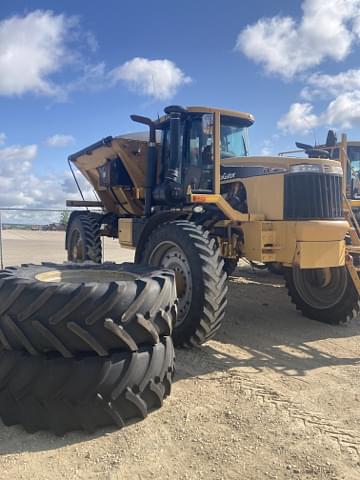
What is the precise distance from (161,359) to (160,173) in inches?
171

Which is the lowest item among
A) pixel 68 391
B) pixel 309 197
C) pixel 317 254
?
pixel 68 391

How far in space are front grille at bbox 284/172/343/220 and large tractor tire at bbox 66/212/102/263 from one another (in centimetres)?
480

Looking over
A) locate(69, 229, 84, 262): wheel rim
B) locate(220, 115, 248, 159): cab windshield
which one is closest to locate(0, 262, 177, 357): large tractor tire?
locate(220, 115, 248, 159): cab windshield

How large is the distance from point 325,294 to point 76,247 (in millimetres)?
5711

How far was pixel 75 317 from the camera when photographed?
330 centimetres

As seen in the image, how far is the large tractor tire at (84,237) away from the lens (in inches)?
373

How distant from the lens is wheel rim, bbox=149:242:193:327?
527cm

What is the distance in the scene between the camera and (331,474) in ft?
9.36

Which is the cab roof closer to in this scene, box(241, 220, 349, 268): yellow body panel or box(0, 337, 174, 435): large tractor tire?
box(241, 220, 349, 268): yellow body panel

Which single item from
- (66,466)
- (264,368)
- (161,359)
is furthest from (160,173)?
(66,466)

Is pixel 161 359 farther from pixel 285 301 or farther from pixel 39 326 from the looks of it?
pixel 285 301

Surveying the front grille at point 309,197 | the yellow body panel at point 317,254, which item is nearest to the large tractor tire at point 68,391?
the yellow body panel at point 317,254

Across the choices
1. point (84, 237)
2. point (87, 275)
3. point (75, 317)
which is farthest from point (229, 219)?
point (84, 237)

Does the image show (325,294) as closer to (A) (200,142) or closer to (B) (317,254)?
(B) (317,254)
